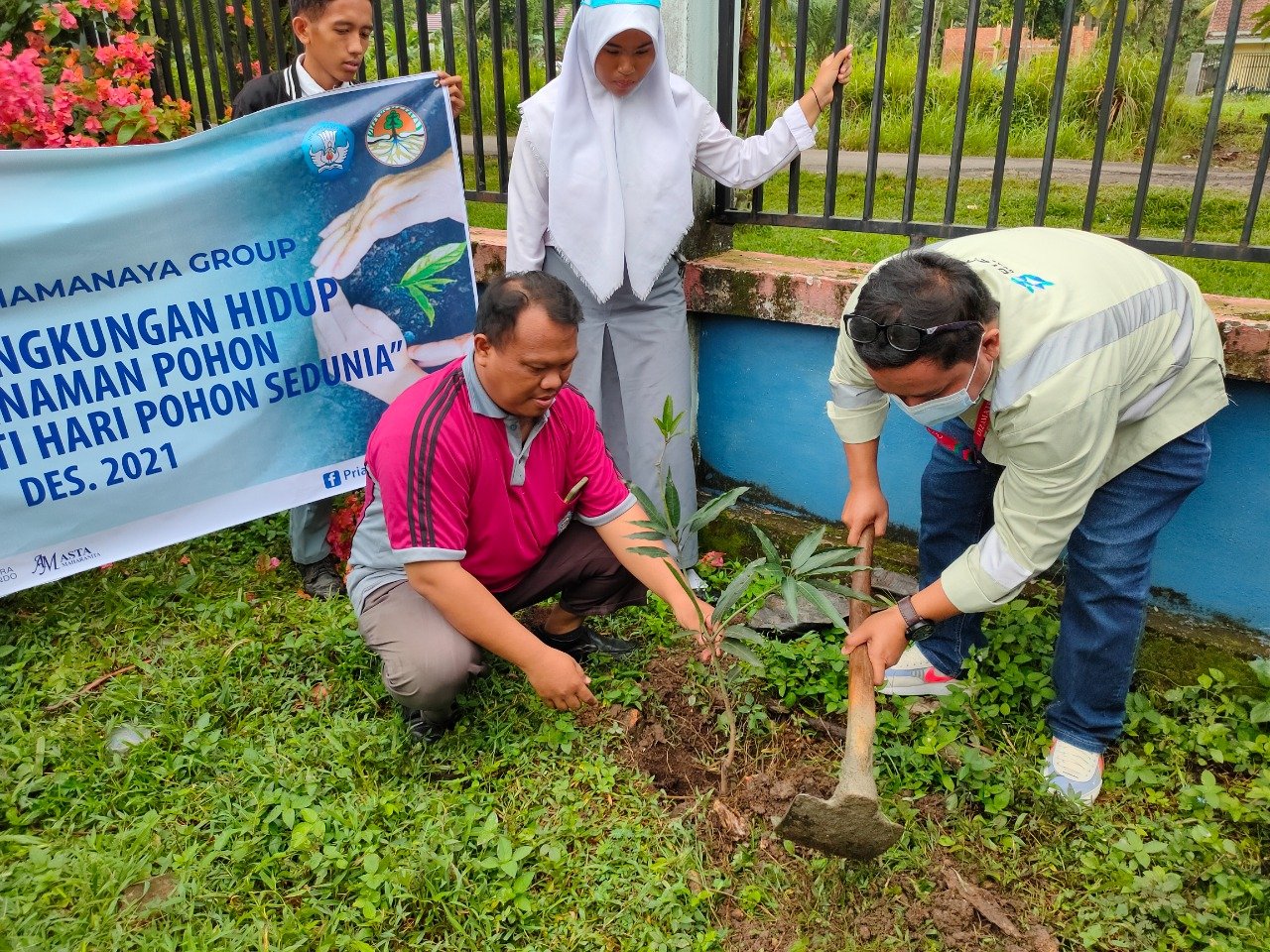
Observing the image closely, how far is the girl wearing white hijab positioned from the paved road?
2.92 m

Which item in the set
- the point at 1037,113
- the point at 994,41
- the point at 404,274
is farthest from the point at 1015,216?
the point at 994,41

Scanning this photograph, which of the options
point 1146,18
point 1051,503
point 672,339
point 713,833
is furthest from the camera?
point 1146,18

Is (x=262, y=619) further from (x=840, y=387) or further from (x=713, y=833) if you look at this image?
(x=840, y=387)

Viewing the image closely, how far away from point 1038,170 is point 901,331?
6.52m

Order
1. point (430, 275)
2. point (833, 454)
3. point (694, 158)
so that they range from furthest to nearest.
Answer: point (430, 275) < point (833, 454) < point (694, 158)

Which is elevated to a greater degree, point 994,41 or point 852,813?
point 994,41

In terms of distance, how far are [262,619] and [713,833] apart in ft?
5.93

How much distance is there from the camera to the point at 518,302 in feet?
7.40

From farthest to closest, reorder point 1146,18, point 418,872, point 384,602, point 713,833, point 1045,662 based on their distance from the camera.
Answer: point 1146,18
point 1045,662
point 384,602
point 713,833
point 418,872

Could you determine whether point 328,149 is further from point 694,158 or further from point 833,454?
point 833,454

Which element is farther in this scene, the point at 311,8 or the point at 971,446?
the point at 311,8

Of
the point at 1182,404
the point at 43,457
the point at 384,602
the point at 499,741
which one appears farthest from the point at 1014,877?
the point at 43,457

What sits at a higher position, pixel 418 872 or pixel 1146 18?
pixel 1146 18

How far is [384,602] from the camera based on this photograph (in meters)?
2.63
